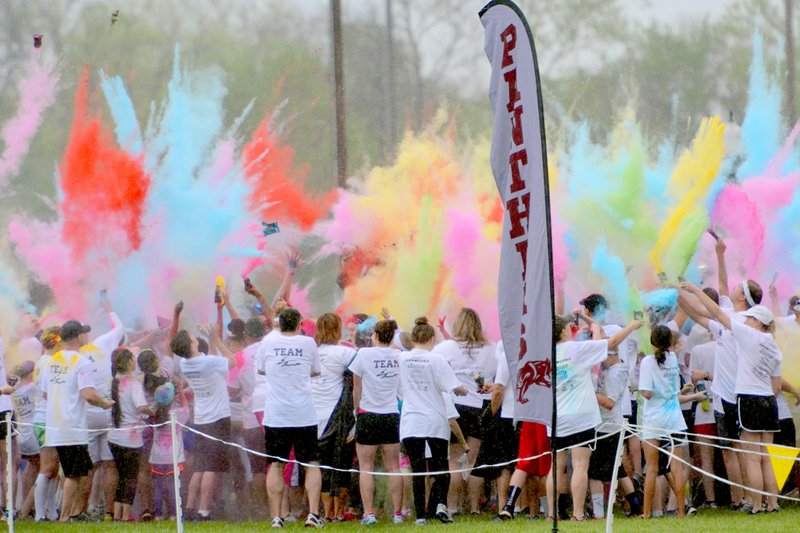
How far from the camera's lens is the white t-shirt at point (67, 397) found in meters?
10.9

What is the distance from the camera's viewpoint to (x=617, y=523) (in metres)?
9.93

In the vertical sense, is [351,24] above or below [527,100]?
above

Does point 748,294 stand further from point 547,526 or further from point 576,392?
point 547,526

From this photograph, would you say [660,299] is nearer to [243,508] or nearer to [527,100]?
[243,508]

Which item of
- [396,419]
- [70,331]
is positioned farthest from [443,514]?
[70,331]

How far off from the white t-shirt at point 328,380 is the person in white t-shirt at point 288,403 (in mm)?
600

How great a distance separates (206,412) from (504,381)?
2.75 metres

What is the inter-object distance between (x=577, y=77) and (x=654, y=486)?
10.6 meters

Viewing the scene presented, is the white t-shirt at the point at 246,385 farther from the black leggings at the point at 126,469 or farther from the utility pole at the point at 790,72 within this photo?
the utility pole at the point at 790,72

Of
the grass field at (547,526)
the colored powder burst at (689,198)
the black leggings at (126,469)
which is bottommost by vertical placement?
the grass field at (547,526)

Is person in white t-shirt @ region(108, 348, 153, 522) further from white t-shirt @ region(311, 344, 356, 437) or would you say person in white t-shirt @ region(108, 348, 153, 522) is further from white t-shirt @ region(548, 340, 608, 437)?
white t-shirt @ region(548, 340, 608, 437)

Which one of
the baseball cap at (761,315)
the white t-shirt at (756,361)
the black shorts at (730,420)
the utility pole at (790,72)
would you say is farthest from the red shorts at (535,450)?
the utility pole at (790,72)

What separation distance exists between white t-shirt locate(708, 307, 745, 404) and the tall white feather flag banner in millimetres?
3983

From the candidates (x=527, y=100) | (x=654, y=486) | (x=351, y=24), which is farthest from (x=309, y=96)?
(x=527, y=100)
